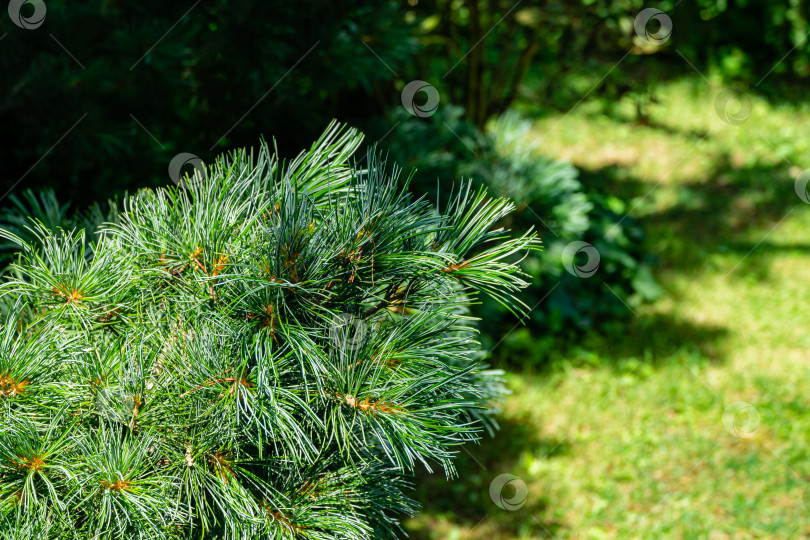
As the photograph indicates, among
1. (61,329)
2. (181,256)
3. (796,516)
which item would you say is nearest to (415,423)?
(181,256)

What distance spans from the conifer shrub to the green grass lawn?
150 cm

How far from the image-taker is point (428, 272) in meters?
0.95

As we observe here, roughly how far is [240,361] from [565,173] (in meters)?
1.43

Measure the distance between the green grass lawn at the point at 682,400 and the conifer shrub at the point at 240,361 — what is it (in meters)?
1.50

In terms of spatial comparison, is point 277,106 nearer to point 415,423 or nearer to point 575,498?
point 415,423

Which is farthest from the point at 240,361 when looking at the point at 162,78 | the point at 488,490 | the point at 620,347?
the point at 620,347

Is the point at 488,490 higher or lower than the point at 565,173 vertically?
lower

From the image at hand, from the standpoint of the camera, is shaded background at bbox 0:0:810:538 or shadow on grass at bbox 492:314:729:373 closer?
shaded background at bbox 0:0:810:538

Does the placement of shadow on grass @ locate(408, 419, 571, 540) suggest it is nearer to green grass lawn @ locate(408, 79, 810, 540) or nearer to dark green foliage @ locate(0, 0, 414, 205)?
green grass lawn @ locate(408, 79, 810, 540)

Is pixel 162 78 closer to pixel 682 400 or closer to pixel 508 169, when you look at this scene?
pixel 508 169

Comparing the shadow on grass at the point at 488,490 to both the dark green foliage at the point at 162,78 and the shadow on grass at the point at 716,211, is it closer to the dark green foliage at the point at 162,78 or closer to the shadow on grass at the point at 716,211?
the dark green foliage at the point at 162,78

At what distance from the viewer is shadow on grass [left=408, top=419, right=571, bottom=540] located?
9.16 ft

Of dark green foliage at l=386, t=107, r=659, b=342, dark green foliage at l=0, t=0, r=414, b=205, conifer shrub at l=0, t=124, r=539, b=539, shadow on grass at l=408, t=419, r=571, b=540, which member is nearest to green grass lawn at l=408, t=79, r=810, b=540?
shadow on grass at l=408, t=419, r=571, b=540

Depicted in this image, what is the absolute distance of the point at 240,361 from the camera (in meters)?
0.88
